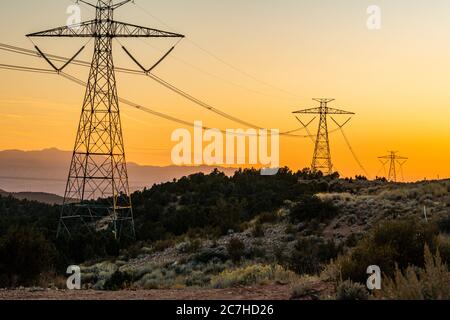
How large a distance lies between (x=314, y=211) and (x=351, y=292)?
88.7ft

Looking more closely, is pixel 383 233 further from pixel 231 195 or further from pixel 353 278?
pixel 231 195

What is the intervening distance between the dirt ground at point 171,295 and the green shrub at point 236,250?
15213mm

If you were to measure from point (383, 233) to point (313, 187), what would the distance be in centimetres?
3827

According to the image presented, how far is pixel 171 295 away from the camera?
13.4 metres

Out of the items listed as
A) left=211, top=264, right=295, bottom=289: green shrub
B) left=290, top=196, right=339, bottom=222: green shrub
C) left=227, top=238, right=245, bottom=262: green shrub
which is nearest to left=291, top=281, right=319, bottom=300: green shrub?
left=211, top=264, right=295, bottom=289: green shrub

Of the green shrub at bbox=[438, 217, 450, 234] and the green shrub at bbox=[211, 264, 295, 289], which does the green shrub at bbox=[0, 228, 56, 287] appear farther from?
the green shrub at bbox=[438, 217, 450, 234]

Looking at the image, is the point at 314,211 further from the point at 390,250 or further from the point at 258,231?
the point at 390,250

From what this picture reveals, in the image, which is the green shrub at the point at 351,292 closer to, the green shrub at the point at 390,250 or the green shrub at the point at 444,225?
the green shrub at the point at 390,250

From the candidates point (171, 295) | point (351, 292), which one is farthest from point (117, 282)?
point (351, 292)

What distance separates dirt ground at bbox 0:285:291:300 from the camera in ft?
40.9

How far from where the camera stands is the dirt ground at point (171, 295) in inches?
491

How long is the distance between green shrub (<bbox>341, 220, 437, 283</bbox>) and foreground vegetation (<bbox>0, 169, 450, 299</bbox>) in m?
0.03

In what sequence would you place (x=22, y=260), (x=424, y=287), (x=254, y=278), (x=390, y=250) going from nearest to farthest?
(x=424, y=287)
(x=390, y=250)
(x=254, y=278)
(x=22, y=260)
